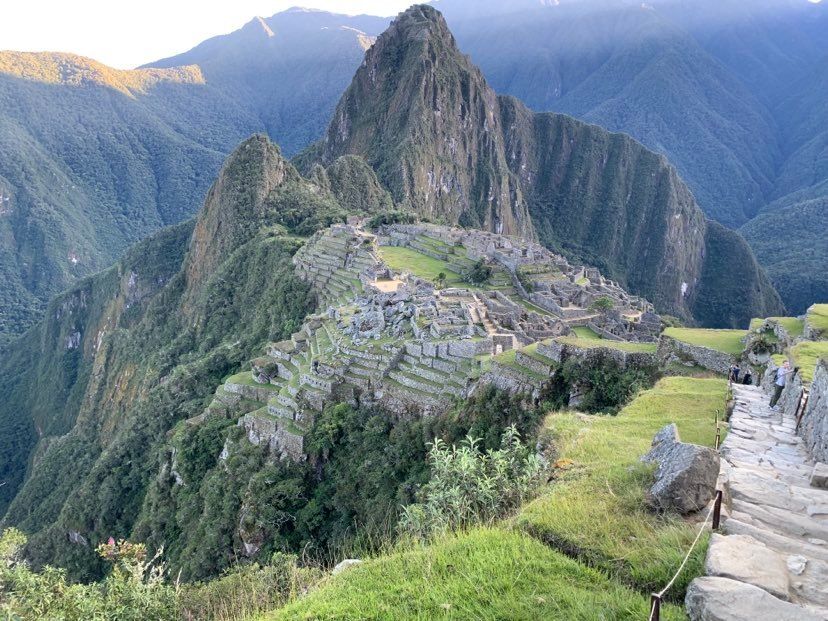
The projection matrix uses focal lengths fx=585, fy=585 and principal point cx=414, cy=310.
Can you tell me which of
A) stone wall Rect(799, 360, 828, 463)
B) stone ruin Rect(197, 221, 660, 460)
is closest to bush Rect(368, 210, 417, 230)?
stone ruin Rect(197, 221, 660, 460)

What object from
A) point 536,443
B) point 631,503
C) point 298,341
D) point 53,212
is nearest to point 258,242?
point 298,341

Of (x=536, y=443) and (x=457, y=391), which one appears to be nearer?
(x=536, y=443)

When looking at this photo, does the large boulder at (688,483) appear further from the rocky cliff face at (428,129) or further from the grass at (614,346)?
the rocky cliff face at (428,129)

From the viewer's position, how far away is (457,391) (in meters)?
19.6

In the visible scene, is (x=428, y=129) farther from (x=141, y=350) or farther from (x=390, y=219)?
(x=141, y=350)

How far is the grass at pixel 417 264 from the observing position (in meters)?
47.8

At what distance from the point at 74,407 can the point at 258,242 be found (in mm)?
47793

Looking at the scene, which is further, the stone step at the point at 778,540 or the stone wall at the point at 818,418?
the stone wall at the point at 818,418

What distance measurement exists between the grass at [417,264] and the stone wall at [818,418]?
36.0 m

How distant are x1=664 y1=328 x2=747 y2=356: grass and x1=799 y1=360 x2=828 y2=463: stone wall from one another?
8.58m

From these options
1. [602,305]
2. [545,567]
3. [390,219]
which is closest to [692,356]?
[545,567]

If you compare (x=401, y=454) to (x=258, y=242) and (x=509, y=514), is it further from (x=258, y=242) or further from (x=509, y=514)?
(x=258, y=242)

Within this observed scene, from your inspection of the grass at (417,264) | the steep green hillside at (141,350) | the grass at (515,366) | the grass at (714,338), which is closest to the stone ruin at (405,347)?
the grass at (515,366)

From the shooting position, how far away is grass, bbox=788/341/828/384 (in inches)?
390
